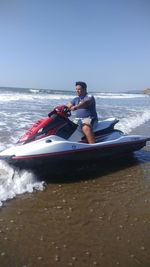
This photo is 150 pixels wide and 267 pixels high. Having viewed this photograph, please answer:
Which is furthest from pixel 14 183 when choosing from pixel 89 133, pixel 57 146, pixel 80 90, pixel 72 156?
pixel 80 90

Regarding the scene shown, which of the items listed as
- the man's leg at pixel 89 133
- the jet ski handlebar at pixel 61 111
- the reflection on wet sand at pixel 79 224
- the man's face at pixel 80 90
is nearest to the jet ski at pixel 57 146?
the jet ski handlebar at pixel 61 111

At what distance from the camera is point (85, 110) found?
20.6 feet

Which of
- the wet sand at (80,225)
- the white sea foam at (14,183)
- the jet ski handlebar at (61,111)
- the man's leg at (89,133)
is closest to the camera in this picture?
the wet sand at (80,225)

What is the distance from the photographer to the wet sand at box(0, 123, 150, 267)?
3.01 metres

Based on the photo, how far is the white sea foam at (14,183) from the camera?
4.54 m

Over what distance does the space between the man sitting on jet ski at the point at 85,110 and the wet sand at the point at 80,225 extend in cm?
96

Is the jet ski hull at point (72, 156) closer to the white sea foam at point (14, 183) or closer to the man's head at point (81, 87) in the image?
the white sea foam at point (14, 183)

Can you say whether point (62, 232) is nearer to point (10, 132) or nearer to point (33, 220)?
point (33, 220)

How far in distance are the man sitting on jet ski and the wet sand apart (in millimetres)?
963

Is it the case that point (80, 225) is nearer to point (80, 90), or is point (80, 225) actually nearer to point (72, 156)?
point (72, 156)

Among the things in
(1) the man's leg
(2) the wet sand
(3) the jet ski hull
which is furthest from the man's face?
(2) the wet sand

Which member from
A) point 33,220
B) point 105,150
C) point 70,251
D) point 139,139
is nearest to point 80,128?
point 105,150

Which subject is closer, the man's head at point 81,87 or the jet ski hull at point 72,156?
the jet ski hull at point 72,156

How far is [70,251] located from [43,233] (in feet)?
1.52
